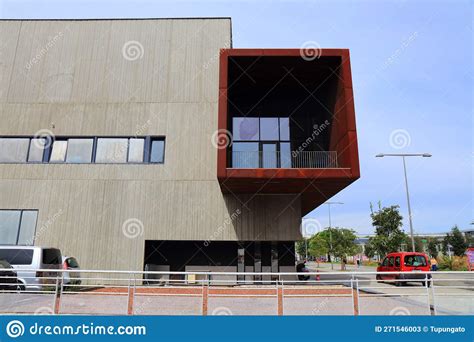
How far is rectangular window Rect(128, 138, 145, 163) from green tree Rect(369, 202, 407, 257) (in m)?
30.5

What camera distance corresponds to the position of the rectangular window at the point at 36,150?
1847 cm

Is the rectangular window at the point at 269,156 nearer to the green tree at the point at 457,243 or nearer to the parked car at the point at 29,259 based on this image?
the parked car at the point at 29,259

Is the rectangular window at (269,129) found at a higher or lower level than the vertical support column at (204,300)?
higher

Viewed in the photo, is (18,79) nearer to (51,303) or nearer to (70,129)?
(70,129)

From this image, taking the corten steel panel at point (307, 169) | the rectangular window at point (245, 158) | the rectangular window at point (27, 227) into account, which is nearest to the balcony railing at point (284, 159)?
the rectangular window at point (245, 158)

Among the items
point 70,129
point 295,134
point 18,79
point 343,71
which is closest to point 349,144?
point 343,71

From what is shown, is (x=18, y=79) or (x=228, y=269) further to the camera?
(x=18, y=79)

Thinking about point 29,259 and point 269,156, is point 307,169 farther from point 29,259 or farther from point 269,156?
point 29,259

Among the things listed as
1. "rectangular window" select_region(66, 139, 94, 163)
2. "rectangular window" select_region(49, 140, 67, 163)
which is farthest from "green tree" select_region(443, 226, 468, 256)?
"rectangular window" select_region(49, 140, 67, 163)

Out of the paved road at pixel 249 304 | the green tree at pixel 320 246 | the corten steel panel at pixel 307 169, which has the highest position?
the corten steel panel at pixel 307 169

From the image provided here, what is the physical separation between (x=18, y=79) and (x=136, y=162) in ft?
28.1

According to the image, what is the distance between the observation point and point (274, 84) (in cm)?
1889

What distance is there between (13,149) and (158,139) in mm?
7812

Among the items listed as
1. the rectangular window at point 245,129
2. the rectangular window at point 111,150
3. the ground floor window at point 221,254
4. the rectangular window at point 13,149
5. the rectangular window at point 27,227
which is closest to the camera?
the rectangular window at point 27,227
